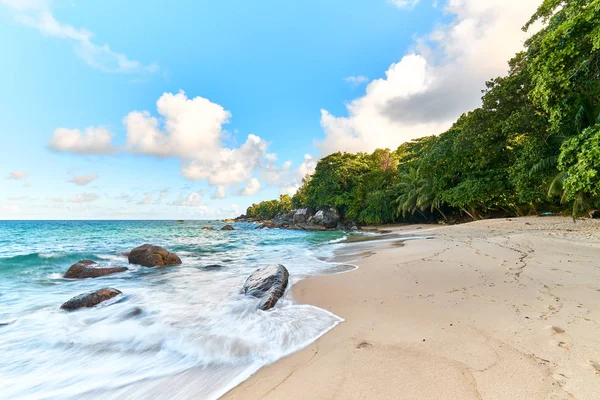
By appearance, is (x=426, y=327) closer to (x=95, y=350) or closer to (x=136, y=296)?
(x=95, y=350)

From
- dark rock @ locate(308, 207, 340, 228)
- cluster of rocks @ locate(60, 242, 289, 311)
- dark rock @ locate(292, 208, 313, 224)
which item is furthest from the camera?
Answer: dark rock @ locate(292, 208, 313, 224)

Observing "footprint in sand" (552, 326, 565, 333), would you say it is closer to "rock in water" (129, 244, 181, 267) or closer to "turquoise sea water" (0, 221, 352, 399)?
"turquoise sea water" (0, 221, 352, 399)

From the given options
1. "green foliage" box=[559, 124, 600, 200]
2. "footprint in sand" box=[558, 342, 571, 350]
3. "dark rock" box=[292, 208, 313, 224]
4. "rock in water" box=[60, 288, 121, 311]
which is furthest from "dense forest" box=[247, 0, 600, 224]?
"rock in water" box=[60, 288, 121, 311]

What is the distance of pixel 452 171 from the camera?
2117cm

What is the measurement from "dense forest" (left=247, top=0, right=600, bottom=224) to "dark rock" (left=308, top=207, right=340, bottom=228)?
1.66m

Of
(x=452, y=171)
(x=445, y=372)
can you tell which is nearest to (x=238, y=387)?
(x=445, y=372)

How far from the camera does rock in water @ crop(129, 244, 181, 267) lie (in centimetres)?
1006

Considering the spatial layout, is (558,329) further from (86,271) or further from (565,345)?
(86,271)

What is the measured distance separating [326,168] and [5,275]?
3483 centimetres

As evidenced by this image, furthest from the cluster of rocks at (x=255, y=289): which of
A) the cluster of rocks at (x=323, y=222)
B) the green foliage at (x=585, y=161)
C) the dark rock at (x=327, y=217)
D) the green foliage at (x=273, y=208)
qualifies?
the green foliage at (x=273, y=208)

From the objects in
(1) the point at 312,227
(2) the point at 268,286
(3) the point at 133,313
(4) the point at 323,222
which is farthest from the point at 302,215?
(3) the point at 133,313

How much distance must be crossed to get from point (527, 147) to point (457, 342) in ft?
46.1

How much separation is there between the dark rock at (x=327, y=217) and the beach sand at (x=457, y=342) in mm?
32493

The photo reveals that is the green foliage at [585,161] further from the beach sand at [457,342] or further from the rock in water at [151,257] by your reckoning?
the rock in water at [151,257]
